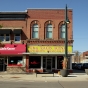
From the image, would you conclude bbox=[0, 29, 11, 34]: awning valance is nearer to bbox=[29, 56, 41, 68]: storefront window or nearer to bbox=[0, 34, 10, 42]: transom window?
bbox=[0, 34, 10, 42]: transom window

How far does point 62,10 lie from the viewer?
35969 mm

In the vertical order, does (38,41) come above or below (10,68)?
above

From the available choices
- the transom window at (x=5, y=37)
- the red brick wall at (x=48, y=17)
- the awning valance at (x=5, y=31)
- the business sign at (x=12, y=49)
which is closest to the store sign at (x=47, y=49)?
the business sign at (x=12, y=49)

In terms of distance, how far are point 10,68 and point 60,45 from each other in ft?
26.0

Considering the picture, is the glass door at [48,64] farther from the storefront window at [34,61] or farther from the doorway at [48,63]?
the storefront window at [34,61]

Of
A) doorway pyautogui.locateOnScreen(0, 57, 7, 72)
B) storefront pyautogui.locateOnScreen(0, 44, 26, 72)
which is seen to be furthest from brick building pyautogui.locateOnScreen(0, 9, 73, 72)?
doorway pyautogui.locateOnScreen(0, 57, 7, 72)

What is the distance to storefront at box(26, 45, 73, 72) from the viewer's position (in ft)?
116

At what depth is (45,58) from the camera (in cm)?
3641

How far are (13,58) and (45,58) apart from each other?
15.4 feet

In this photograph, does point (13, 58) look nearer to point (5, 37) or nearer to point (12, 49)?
point (12, 49)

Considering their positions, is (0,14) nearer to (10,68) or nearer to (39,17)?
(39,17)

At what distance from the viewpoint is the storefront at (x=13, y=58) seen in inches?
1385
